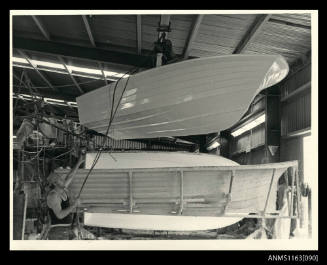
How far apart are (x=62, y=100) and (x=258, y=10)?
592 centimetres

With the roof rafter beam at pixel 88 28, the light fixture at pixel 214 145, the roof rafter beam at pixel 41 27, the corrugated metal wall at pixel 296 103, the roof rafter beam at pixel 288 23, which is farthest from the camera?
the light fixture at pixel 214 145

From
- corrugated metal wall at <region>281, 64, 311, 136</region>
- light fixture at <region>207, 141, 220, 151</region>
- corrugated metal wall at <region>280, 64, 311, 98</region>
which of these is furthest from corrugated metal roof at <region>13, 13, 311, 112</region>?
light fixture at <region>207, 141, 220, 151</region>

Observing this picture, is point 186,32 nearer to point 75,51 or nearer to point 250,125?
point 75,51

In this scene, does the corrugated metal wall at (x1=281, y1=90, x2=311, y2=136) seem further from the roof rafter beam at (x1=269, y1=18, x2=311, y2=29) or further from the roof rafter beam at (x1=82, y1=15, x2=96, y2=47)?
the roof rafter beam at (x1=82, y1=15, x2=96, y2=47)

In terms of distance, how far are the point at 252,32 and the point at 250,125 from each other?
378 cm

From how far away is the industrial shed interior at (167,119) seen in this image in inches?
131

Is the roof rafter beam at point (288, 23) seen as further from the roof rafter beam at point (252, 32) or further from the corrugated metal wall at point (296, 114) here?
the corrugated metal wall at point (296, 114)

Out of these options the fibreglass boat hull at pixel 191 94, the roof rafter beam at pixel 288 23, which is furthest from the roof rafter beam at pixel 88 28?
the roof rafter beam at pixel 288 23

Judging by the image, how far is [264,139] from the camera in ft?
22.7

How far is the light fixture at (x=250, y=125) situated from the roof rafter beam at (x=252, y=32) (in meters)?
2.34

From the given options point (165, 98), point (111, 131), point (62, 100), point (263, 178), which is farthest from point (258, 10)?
point (62, 100)

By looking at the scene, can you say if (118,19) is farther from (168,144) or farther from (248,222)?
(168,144)

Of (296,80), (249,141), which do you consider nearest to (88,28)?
(296,80)
